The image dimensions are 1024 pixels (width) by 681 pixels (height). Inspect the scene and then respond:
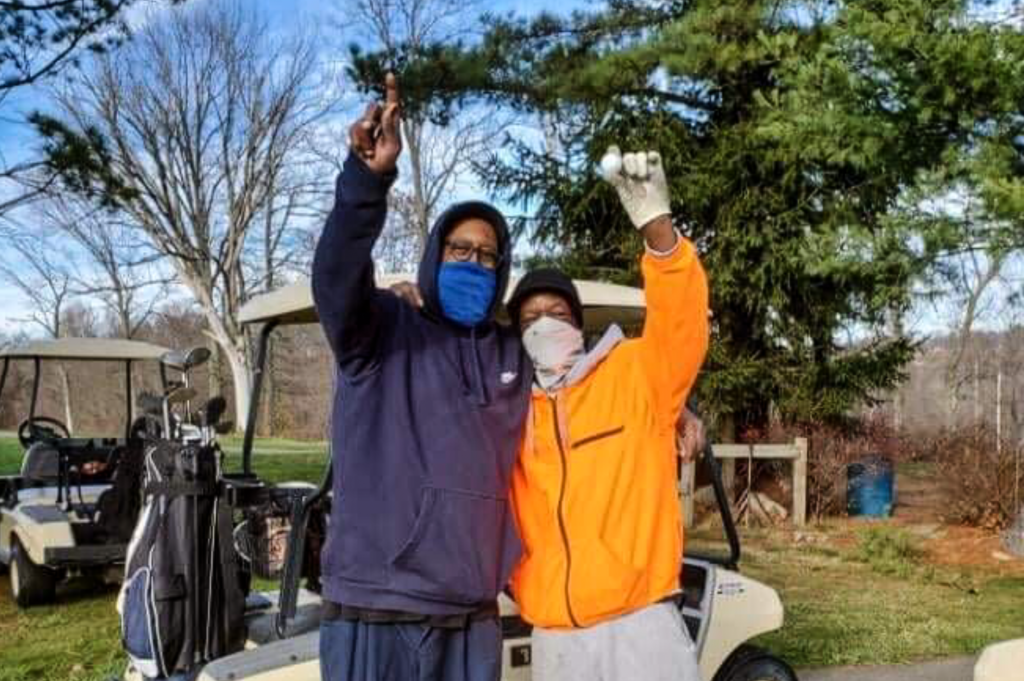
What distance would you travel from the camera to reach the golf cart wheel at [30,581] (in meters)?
7.37

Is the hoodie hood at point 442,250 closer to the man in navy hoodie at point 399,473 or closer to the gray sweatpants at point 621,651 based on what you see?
the man in navy hoodie at point 399,473

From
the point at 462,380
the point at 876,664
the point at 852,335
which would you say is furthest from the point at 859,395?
Result: the point at 462,380

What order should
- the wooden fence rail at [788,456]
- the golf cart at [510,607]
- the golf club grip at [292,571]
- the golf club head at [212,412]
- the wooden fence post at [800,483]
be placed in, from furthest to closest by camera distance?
the wooden fence post at [800,483] → the wooden fence rail at [788,456] → the golf club head at [212,412] → the golf club grip at [292,571] → the golf cart at [510,607]

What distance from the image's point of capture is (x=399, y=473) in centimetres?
219

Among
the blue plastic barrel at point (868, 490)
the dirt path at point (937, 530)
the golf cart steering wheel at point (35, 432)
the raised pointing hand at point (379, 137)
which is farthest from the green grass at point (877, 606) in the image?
the golf cart steering wheel at point (35, 432)

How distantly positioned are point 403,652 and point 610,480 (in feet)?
1.85

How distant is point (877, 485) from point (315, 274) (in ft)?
36.0

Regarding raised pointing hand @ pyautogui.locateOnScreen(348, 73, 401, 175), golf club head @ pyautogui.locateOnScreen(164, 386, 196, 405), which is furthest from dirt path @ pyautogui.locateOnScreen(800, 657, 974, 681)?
raised pointing hand @ pyautogui.locateOnScreen(348, 73, 401, 175)

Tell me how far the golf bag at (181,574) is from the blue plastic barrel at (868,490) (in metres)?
9.37

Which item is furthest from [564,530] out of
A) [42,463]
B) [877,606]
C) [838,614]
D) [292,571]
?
[42,463]

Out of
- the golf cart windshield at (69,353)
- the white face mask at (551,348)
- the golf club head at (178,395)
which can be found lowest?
the golf club head at (178,395)

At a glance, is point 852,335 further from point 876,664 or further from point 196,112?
point 196,112

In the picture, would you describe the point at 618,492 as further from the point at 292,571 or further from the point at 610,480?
the point at 292,571

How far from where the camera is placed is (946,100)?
8000 mm
